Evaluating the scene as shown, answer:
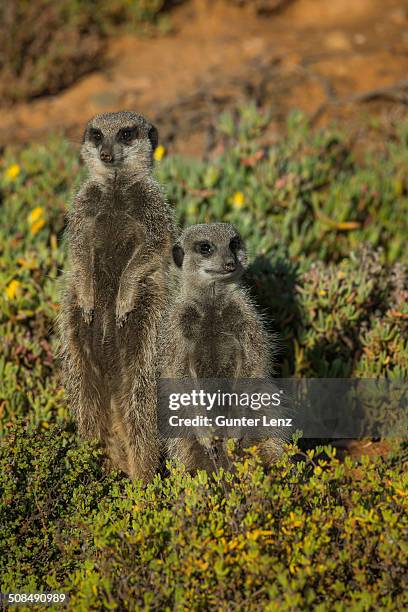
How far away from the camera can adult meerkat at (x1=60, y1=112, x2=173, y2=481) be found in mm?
4109

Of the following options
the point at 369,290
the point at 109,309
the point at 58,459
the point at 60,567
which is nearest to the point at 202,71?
the point at 369,290

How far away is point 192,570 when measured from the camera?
280 cm

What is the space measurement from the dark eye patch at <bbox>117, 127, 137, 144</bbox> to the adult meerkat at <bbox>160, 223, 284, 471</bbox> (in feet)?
2.21

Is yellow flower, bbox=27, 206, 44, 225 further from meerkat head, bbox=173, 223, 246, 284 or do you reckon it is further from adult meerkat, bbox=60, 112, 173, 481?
meerkat head, bbox=173, 223, 246, 284

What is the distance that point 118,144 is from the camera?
13.9 feet

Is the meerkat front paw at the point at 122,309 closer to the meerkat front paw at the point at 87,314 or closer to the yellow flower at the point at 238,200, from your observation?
the meerkat front paw at the point at 87,314

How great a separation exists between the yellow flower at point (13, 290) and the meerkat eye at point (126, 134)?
1.29 meters

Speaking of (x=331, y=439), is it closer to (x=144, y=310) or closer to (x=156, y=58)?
(x=144, y=310)

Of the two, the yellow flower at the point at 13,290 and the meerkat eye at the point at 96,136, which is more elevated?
the meerkat eye at the point at 96,136

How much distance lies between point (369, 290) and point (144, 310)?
1575mm

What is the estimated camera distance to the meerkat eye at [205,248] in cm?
391

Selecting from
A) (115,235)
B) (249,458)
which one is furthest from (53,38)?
(249,458)

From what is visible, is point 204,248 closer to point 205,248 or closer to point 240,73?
point 205,248

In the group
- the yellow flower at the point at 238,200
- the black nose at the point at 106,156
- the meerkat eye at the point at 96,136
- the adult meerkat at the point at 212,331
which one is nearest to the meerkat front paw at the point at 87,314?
the adult meerkat at the point at 212,331
